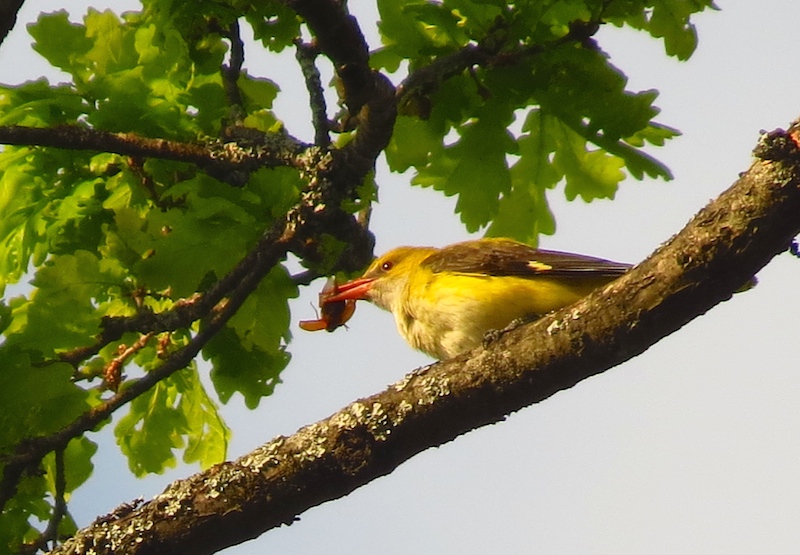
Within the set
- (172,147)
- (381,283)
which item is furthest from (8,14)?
(381,283)

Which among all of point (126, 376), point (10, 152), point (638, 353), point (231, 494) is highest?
point (10, 152)

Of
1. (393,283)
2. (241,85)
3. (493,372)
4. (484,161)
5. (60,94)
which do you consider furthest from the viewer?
(393,283)

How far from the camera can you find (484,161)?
4.85m

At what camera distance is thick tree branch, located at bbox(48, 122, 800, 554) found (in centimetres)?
297

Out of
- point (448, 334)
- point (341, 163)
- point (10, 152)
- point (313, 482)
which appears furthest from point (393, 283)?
point (313, 482)

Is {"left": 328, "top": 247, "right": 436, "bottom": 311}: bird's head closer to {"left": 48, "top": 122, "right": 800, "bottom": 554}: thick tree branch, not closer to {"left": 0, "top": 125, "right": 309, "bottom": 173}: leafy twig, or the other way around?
{"left": 0, "top": 125, "right": 309, "bottom": 173}: leafy twig

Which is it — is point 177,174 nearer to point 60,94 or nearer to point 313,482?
point 60,94

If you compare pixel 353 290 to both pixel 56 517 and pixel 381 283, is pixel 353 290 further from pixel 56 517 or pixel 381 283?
pixel 56 517

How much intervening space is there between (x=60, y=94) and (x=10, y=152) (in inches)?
18.2

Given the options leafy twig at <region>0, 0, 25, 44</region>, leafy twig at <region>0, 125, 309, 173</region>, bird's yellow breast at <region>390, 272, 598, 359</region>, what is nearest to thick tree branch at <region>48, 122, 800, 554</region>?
bird's yellow breast at <region>390, 272, 598, 359</region>

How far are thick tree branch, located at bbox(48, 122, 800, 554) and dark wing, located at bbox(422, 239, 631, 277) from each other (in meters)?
1.25

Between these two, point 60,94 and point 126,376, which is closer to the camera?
point 60,94

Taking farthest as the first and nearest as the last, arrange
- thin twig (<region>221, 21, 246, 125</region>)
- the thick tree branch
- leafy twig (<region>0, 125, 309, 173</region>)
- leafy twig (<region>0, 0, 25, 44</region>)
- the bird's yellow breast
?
thin twig (<region>221, 21, 246, 125</region>)
the bird's yellow breast
leafy twig (<region>0, 125, 309, 173</region>)
leafy twig (<region>0, 0, 25, 44</region>)
the thick tree branch

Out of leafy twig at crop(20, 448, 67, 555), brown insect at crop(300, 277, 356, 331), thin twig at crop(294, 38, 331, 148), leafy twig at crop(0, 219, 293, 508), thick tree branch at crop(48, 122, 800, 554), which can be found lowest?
thick tree branch at crop(48, 122, 800, 554)
